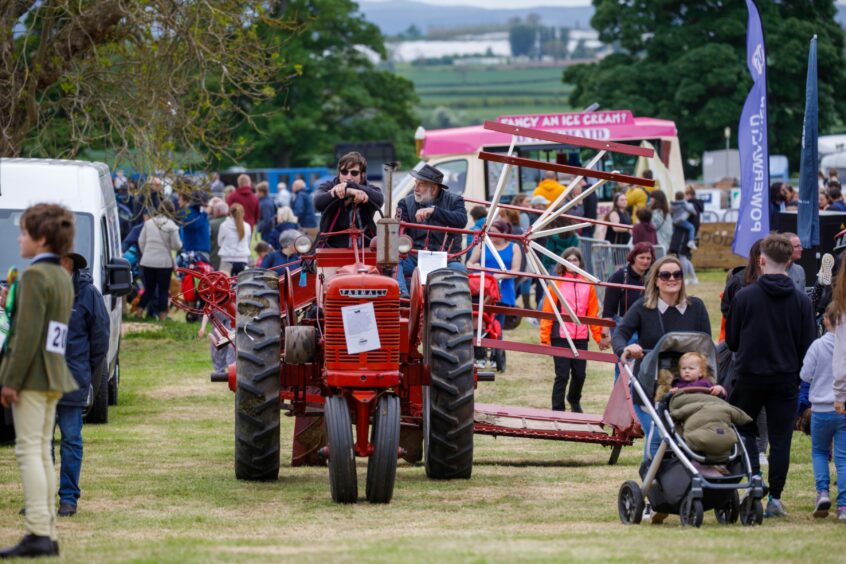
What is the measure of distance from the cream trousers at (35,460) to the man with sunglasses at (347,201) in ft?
10.5

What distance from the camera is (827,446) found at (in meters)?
10.1

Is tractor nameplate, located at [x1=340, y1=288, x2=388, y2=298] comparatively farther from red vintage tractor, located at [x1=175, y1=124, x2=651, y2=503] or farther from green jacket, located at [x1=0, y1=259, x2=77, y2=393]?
green jacket, located at [x1=0, y1=259, x2=77, y2=393]

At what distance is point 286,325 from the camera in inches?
452

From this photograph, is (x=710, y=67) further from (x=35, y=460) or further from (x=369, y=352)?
(x=35, y=460)

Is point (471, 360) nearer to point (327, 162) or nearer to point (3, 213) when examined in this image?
point (3, 213)

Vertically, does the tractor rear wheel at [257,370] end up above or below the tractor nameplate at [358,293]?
below

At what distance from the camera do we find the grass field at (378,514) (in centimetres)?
809

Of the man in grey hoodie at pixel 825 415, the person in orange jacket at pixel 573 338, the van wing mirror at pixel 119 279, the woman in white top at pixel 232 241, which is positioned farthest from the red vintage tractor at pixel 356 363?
the woman in white top at pixel 232 241

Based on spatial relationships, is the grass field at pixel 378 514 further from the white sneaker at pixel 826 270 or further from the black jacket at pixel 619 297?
the white sneaker at pixel 826 270

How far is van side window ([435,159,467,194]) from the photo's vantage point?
96.9 ft

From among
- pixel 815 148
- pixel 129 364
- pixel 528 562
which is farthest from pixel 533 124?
pixel 528 562

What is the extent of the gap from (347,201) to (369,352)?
4.69ft

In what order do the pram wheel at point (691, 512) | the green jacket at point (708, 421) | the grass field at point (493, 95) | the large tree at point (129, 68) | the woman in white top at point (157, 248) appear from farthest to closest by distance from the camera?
the grass field at point (493, 95) < the woman in white top at point (157, 248) < the large tree at point (129, 68) < the green jacket at point (708, 421) < the pram wheel at point (691, 512)

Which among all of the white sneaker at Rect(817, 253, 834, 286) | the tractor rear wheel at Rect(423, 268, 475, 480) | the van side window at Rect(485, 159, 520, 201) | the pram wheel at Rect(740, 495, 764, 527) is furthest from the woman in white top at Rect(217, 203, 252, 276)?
the pram wheel at Rect(740, 495, 764, 527)
